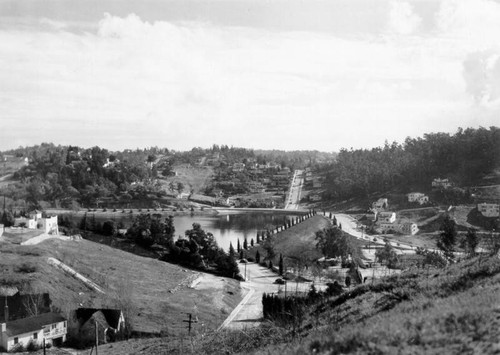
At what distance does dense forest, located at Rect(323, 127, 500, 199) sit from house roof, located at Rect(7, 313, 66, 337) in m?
60.6

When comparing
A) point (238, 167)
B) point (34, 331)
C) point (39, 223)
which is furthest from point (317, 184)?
point (34, 331)

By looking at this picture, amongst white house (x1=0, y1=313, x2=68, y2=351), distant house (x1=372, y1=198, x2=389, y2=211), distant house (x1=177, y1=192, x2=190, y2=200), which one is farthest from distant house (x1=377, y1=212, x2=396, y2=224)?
distant house (x1=177, y1=192, x2=190, y2=200)

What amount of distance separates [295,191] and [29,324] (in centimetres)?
8575

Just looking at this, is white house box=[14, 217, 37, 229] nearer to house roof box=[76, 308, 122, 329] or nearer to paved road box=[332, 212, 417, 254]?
house roof box=[76, 308, 122, 329]

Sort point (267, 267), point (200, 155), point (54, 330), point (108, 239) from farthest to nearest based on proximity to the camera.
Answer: point (200, 155)
point (108, 239)
point (267, 267)
point (54, 330)

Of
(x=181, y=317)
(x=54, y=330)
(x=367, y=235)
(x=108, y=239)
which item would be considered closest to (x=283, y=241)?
(x=367, y=235)

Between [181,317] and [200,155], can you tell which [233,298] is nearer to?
[181,317]

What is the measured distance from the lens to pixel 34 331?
2081 centimetres

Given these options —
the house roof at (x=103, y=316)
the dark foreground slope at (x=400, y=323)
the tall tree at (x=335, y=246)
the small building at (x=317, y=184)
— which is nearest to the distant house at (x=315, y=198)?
the small building at (x=317, y=184)

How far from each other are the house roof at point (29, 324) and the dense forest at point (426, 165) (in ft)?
199

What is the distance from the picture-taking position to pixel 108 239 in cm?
4759

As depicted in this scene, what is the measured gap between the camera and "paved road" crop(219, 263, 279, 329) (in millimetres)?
25148

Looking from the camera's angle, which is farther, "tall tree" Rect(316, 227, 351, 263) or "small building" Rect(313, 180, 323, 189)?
"small building" Rect(313, 180, 323, 189)

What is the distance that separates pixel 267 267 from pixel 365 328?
1308 inches
